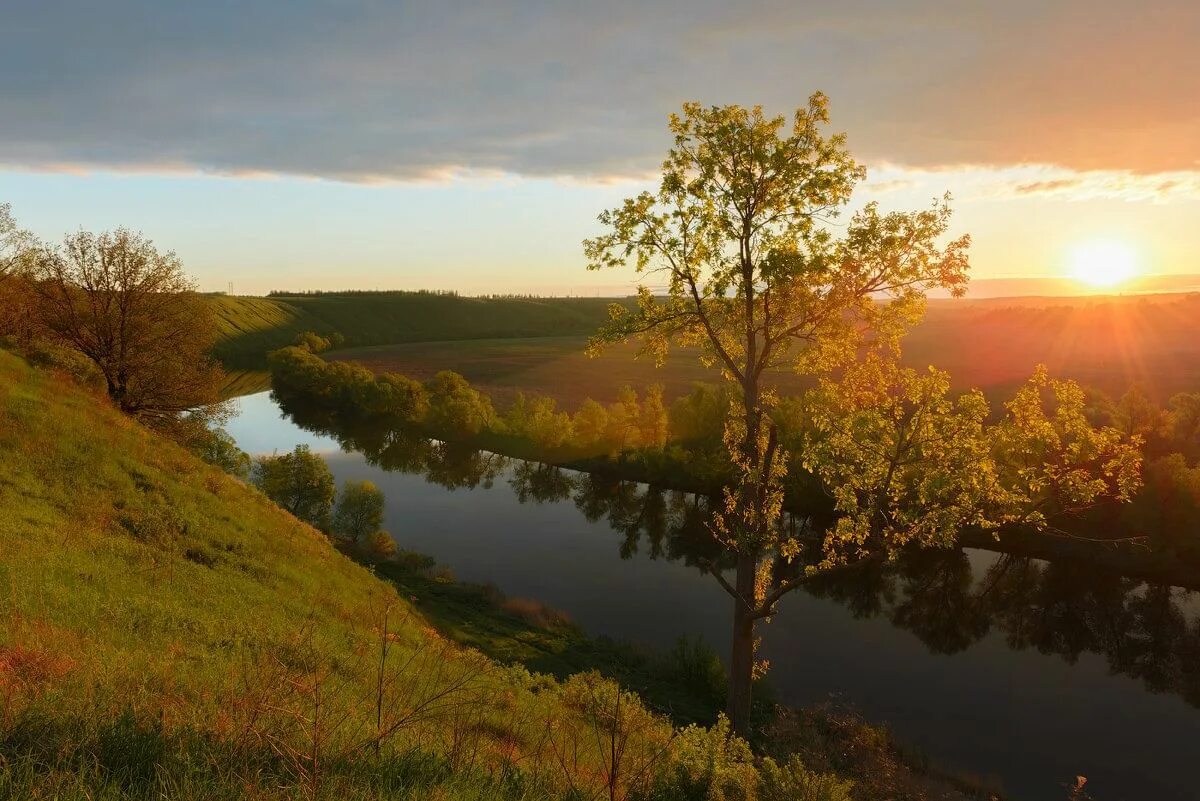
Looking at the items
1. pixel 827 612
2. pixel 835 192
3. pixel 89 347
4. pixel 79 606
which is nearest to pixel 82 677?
pixel 79 606

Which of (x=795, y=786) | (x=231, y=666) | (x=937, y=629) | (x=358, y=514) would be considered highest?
(x=231, y=666)

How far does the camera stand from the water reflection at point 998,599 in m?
36.3

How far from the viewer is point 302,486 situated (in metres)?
44.5

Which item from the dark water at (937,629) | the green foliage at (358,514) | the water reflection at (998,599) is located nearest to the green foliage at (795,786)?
the dark water at (937,629)

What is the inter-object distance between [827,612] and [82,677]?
130 ft

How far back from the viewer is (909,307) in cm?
1435

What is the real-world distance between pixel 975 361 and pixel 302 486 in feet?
571

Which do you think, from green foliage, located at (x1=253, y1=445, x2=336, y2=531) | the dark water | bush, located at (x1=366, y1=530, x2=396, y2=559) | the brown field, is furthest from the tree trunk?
the brown field

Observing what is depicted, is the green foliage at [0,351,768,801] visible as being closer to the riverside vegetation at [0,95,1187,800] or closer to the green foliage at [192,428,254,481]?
the riverside vegetation at [0,95,1187,800]

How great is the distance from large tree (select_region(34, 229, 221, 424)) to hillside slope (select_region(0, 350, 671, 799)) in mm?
9649

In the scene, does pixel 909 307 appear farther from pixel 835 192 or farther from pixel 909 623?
pixel 909 623

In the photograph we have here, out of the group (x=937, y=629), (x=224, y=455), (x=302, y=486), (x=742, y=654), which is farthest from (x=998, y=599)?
(x=224, y=455)

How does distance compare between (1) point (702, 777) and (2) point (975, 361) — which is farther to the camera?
(2) point (975, 361)

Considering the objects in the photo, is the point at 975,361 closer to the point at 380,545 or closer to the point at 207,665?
the point at 380,545
